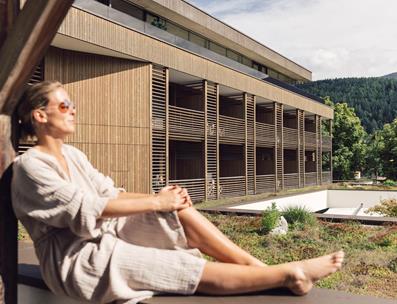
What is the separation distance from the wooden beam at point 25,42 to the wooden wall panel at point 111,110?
1014 cm

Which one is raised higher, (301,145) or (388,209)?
(301,145)

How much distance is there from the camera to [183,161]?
20594mm

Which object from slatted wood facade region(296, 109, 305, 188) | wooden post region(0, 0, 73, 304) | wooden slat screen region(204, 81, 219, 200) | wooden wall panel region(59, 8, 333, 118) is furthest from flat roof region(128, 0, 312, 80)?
wooden post region(0, 0, 73, 304)

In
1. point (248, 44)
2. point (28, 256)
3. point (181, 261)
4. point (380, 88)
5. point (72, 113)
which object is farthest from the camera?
→ point (380, 88)

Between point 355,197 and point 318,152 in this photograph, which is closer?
point 355,197

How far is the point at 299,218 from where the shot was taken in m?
11.6

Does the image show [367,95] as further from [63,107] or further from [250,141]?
[63,107]

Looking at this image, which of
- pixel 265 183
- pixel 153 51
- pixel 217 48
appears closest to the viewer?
pixel 153 51

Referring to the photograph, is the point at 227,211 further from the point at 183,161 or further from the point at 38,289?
the point at 38,289

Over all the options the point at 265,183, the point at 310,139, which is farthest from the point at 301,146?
the point at 265,183

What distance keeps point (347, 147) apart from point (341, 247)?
3251 centimetres

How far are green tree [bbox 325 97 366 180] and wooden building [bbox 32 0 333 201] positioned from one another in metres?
11.1

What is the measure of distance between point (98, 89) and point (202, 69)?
17.3 ft

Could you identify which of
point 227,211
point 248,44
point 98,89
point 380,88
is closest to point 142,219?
point 227,211
